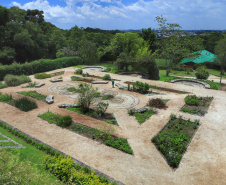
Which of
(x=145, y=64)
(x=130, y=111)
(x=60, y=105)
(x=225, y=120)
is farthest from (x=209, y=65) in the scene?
(x=60, y=105)

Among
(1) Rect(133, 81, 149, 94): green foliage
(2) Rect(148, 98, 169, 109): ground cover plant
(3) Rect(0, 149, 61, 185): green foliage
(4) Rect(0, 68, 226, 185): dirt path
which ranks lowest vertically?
(4) Rect(0, 68, 226, 185): dirt path

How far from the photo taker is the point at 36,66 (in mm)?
25906

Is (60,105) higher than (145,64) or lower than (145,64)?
lower

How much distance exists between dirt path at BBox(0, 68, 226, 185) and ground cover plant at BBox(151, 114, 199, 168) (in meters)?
0.25

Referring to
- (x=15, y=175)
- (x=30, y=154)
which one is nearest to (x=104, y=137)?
(x=30, y=154)

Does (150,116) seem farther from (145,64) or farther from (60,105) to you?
(145,64)

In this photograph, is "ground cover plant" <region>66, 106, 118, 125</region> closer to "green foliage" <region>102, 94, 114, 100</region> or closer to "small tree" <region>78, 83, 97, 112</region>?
"small tree" <region>78, 83, 97, 112</region>

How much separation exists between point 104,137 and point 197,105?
8.81m

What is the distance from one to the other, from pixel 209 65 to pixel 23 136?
4303cm

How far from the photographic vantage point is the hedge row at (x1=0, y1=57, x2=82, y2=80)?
74.7 feet

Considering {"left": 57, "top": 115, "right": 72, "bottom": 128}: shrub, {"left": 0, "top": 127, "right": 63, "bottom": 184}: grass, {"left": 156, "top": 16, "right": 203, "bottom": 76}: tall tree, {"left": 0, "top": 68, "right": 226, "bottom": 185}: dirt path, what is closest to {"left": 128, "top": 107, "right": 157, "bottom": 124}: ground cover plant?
{"left": 0, "top": 68, "right": 226, "bottom": 185}: dirt path

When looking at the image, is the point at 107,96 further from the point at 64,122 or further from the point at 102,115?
the point at 64,122

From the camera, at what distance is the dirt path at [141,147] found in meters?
6.94

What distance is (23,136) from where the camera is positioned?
361 inches
